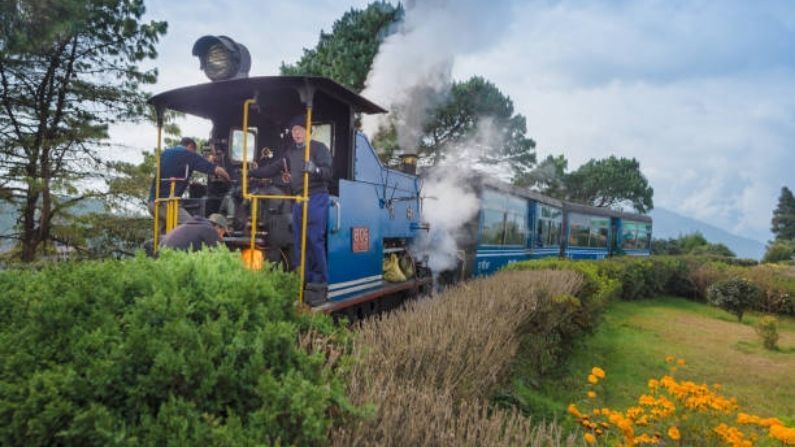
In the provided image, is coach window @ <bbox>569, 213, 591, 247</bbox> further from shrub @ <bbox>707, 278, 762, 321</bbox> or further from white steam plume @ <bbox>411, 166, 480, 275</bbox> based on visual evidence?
white steam plume @ <bbox>411, 166, 480, 275</bbox>

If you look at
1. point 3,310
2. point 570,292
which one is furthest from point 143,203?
point 3,310

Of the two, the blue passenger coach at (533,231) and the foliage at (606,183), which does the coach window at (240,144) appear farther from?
the foliage at (606,183)

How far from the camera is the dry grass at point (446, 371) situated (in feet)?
7.22

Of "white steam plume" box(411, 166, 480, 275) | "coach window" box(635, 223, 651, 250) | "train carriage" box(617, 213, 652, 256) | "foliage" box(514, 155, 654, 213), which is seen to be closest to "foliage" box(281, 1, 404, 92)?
"white steam plume" box(411, 166, 480, 275)

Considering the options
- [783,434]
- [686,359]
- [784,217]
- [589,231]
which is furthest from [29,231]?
[784,217]

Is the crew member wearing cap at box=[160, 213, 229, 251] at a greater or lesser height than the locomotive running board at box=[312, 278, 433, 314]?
greater

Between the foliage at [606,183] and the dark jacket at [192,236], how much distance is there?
40209 mm

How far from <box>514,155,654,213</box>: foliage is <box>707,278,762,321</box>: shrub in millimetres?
28445

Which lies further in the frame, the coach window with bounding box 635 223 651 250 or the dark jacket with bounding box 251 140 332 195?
the coach window with bounding box 635 223 651 250

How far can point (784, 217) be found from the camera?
61.8m

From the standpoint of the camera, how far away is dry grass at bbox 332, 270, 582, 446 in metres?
2.20

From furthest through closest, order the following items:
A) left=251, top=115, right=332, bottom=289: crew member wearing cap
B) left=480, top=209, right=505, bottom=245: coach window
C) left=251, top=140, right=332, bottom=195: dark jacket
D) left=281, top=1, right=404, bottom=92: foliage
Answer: left=281, top=1, right=404, bottom=92: foliage → left=480, top=209, right=505, bottom=245: coach window → left=251, top=140, right=332, bottom=195: dark jacket → left=251, top=115, right=332, bottom=289: crew member wearing cap

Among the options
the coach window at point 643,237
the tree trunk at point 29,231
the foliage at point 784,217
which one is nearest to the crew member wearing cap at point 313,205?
the tree trunk at point 29,231

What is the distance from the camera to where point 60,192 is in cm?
1298
